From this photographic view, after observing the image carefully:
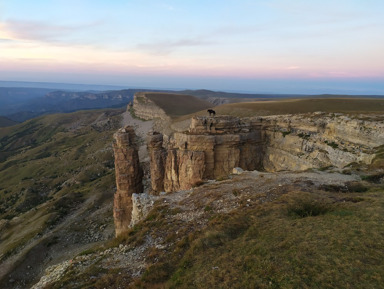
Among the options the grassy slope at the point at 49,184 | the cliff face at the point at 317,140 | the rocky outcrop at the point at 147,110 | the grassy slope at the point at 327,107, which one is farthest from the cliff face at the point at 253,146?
the rocky outcrop at the point at 147,110

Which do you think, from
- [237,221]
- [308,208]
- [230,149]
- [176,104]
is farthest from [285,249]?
[176,104]

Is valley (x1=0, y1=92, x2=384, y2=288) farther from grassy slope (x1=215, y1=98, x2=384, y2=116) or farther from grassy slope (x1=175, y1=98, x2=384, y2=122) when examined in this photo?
grassy slope (x1=215, y1=98, x2=384, y2=116)

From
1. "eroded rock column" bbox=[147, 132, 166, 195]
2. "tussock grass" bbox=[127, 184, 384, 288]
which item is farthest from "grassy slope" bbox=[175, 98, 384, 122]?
"tussock grass" bbox=[127, 184, 384, 288]

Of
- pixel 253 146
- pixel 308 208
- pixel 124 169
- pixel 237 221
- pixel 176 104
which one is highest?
pixel 176 104

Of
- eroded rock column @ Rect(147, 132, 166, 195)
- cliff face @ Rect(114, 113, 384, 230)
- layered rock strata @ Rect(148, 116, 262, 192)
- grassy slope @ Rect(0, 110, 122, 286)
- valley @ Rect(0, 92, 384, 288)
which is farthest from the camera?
grassy slope @ Rect(0, 110, 122, 286)

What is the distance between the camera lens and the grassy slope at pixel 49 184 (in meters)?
38.5

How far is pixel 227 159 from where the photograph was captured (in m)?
28.9

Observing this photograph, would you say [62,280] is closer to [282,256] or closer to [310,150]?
[282,256]

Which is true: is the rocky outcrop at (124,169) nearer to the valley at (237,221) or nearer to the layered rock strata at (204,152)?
the layered rock strata at (204,152)

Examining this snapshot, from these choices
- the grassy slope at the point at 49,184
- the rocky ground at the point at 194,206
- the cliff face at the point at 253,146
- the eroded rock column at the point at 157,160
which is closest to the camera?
the rocky ground at the point at 194,206

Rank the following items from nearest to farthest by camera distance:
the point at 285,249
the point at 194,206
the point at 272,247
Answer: the point at 285,249 < the point at 272,247 < the point at 194,206

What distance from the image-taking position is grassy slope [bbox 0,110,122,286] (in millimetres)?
38469

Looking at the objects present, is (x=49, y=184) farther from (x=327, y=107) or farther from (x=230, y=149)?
(x=327, y=107)

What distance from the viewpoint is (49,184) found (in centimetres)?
6259
